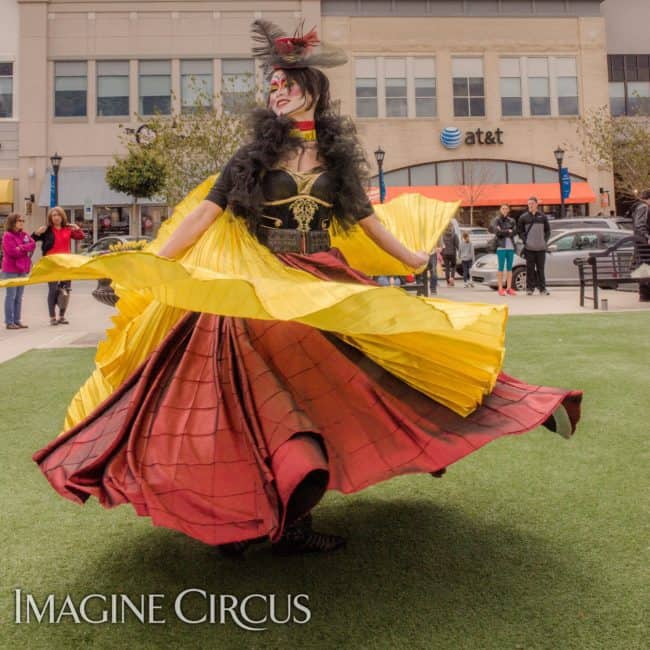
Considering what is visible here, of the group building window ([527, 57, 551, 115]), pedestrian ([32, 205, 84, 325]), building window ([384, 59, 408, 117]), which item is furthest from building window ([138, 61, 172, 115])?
pedestrian ([32, 205, 84, 325])

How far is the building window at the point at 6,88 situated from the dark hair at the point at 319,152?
3432 centimetres

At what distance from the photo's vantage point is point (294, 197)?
2.53 meters

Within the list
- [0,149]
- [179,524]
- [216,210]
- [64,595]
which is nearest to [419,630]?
[179,524]

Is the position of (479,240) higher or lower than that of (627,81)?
lower

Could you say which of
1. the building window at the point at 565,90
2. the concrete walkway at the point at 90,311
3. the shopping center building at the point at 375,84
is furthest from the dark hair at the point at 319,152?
the building window at the point at 565,90

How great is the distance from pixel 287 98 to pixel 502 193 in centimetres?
3201

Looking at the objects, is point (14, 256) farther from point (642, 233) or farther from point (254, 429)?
point (642, 233)

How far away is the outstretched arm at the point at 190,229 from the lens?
2428 millimetres

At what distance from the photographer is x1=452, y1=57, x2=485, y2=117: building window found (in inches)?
1318

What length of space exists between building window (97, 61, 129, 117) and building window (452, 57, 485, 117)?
1661cm

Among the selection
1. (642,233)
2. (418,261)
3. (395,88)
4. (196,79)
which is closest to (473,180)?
(395,88)

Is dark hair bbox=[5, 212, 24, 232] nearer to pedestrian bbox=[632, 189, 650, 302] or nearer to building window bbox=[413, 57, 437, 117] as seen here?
pedestrian bbox=[632, 189, 650, 302]

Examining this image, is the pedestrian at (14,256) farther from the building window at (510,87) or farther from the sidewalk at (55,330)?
the building window at (510,87)

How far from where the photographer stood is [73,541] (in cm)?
262
